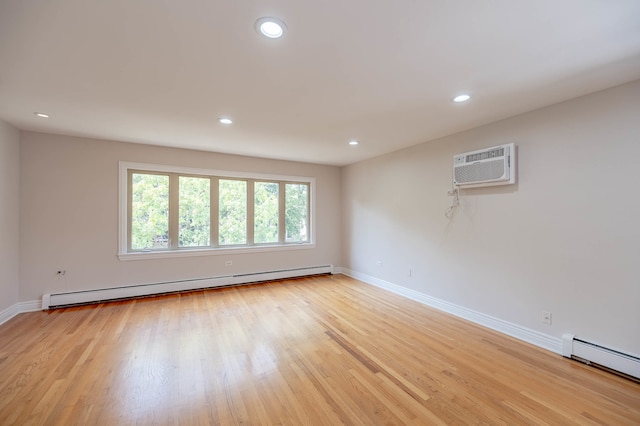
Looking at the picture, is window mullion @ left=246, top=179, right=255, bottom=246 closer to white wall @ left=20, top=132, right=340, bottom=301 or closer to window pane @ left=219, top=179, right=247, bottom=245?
window pane @ left=219, top=179, right=247, bottom=245

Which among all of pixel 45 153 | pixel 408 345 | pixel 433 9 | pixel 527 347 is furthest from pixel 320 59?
pixel 45 153

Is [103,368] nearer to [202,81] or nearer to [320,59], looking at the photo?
[202,81]

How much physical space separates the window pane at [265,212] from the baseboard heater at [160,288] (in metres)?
0.70

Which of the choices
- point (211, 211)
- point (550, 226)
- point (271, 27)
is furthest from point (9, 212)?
point (550, 226)

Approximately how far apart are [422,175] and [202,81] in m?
3.21

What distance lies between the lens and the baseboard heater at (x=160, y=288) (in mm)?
3670

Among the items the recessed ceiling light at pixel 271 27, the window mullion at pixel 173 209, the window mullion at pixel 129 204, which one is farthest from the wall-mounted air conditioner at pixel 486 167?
the window mullion at pixel 129 204

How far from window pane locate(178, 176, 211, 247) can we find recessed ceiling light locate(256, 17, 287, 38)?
3.59 meters

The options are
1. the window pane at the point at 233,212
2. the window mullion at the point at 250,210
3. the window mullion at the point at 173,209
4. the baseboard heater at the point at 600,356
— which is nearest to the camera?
the baseboard heater at the point at 600,356

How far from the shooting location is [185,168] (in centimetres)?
447

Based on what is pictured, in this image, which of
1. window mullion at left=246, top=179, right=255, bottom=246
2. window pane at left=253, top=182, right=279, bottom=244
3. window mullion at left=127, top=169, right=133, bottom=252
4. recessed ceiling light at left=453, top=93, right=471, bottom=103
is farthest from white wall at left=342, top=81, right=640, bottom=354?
window mullion at left=127, top=169, right=133, bottom=252

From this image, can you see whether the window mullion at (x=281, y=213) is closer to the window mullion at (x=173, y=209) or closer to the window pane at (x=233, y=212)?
the window pane at (x=233, y=212)

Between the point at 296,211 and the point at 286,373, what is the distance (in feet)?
12.2

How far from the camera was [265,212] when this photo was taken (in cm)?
531
